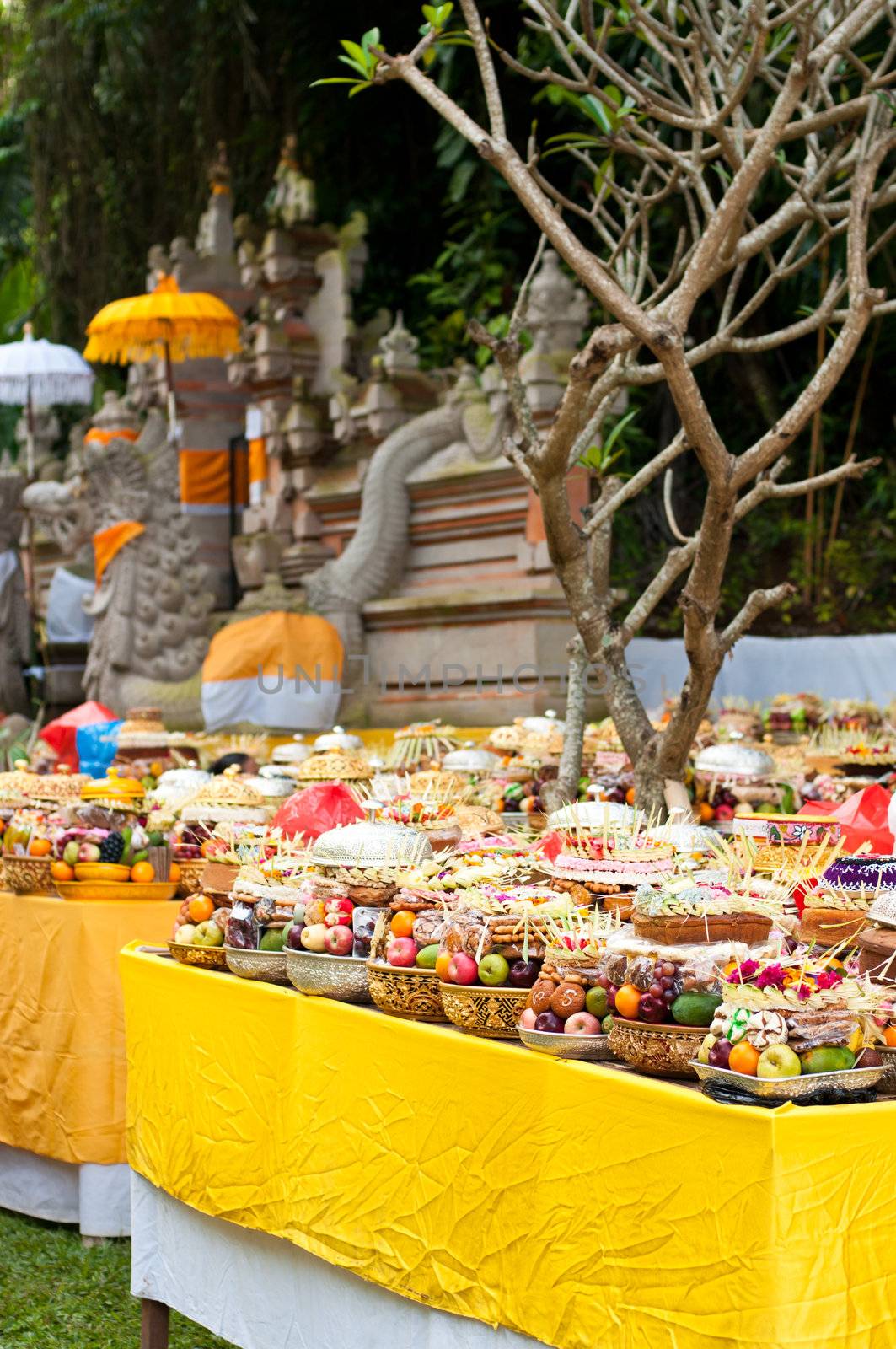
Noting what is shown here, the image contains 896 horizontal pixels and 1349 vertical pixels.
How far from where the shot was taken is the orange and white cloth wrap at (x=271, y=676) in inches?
350

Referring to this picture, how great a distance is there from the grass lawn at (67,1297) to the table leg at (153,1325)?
22 centimetres

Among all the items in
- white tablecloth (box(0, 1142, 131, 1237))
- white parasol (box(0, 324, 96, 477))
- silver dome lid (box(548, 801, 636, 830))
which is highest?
white parasol (box(0, 324, 96, 477))

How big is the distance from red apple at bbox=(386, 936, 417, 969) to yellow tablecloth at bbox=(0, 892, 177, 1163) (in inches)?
66.5

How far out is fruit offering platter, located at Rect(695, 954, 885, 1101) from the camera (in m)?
2.17

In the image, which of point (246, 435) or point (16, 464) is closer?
point (246, 435)

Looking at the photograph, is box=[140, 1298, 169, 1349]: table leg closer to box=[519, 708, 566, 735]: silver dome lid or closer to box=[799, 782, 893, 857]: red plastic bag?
box=[799, 782, 893, 857]: red plastic bag

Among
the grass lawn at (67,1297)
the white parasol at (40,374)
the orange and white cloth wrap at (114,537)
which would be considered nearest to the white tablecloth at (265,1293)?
the grass lawn at (67,1297)

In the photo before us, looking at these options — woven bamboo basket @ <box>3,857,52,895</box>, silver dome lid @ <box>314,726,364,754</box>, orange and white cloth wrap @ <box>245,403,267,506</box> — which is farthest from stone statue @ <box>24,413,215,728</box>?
woven bamboo basket @ <box>3,857,52,895</box>

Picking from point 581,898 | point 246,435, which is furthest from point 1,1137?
point 246,435

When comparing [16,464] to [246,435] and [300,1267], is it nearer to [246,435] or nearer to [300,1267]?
[246,435]

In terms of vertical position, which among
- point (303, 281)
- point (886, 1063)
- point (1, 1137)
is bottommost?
point (1, 1137)

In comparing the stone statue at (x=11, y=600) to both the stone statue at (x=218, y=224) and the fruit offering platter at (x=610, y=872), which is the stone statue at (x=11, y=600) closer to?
the stone statue at (x=218, y=224)

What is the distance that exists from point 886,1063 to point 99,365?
13.2 metres

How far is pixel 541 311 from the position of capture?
8.32 metres
